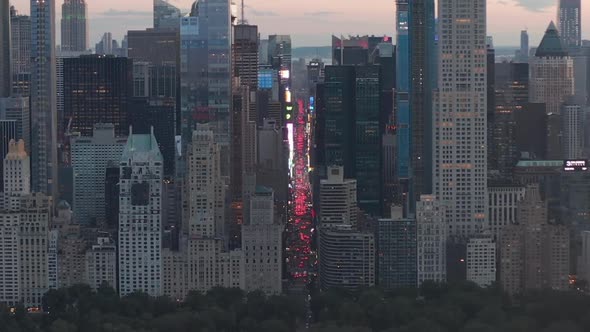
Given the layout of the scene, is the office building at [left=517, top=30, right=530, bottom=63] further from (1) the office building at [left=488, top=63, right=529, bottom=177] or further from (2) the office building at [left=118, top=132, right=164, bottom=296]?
(2) the office building at [left=118, top=132, right=164, bottom=296]

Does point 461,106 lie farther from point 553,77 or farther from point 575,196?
point 575,196

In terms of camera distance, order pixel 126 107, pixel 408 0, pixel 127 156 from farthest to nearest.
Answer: pixel 126 107, pixel 408 0, pixel 127 156

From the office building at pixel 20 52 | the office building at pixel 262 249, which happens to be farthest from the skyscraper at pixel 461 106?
the office building at pixel 20 52

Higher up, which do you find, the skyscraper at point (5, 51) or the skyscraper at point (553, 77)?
the skyscraper at point (5, 51)

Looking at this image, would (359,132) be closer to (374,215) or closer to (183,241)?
(374,215)

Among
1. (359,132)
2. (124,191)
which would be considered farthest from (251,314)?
(359,132)

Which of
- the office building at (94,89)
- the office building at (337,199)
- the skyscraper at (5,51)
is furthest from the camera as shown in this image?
the skyscraper at (5,51)

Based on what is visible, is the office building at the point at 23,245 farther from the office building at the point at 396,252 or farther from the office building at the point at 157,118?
the office building at the point at 396,252
